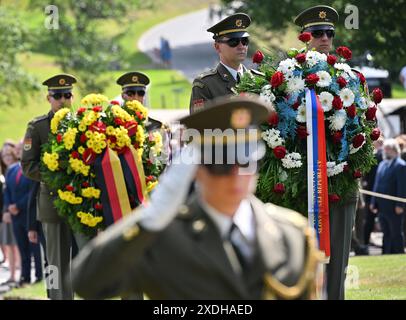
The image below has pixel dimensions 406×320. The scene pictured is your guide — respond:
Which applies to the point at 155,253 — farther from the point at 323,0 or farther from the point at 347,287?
the point at 323,0

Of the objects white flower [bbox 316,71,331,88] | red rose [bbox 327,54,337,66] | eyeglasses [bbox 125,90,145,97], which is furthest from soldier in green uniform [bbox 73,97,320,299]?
eyeglasses [bbox 125,90,145,97]

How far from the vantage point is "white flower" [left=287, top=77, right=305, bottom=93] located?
33.0 feet

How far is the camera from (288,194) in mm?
10070

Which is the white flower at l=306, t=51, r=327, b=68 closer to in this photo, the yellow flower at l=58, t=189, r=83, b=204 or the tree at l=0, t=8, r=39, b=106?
the yellow flower at l=58, t=189, r=83, b=204

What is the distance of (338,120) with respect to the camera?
10023 millimetres

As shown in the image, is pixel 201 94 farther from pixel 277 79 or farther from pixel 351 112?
pixel 351 112

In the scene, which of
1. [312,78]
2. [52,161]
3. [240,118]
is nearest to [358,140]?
[312,78]

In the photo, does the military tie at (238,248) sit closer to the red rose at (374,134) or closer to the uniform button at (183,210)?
the uniform button at (183,210)

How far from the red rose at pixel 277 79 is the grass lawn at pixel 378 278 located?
8.34 ft

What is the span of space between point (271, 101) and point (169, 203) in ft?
17.7

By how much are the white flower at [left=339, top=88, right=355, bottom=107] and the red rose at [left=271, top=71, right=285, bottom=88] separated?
51cm

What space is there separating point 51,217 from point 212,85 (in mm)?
2656

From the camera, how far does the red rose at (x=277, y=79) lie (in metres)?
10.0

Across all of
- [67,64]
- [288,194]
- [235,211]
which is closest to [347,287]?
[288,194]
